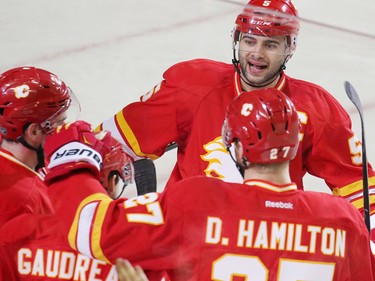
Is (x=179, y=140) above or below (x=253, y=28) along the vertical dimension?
below

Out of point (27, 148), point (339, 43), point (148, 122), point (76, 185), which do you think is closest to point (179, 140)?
point (148, 122)

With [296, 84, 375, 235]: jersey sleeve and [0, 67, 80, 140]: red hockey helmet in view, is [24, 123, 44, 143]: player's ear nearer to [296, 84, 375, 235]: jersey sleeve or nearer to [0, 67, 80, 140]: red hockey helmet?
[0, 67, 80, 140]: red hockey helmet

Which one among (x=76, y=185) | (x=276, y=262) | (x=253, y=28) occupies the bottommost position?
(x=276, y=262)

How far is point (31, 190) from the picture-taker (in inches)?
103

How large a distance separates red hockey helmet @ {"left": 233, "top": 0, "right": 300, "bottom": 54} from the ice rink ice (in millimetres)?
1138

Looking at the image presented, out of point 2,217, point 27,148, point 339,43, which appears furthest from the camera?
point 339,43

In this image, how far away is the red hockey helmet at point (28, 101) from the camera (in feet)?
8.78

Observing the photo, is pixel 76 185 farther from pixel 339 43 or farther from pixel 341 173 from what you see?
pixel 339 43

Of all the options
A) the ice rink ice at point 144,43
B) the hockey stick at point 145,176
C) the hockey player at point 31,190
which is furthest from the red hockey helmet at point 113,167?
the ice rink ice at point 144,43

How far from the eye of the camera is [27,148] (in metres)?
2.70

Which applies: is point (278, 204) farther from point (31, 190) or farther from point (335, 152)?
point (335, 152)

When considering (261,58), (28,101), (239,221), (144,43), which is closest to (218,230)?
(239,221)

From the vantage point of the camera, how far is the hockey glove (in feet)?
7.94

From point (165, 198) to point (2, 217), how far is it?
43cm
